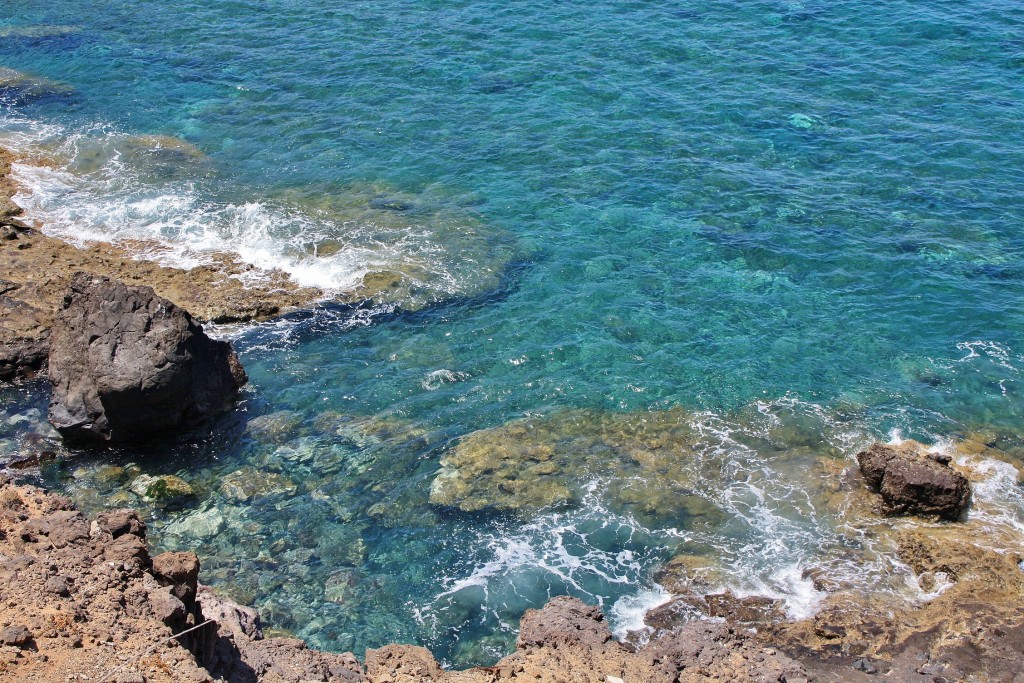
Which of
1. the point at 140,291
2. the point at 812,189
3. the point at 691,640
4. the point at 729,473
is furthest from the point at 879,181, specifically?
the point at 140,291

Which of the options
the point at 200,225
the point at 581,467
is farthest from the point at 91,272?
the point at 581,467

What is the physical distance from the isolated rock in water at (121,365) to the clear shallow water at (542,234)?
1360 millimetres

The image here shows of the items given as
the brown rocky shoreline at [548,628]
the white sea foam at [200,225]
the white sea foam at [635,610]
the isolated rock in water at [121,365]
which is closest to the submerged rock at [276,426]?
the isolated rock in water at [121,365]

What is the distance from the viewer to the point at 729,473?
824 inches

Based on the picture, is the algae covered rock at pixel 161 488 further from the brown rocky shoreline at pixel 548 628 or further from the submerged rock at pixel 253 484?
the brown rocky shoreline at pixel 548 628

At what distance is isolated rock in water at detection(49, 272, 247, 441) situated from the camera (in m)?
20.2

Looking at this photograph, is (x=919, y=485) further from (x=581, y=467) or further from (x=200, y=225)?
(x=200, y=225)

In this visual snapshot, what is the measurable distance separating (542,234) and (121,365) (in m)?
14.4

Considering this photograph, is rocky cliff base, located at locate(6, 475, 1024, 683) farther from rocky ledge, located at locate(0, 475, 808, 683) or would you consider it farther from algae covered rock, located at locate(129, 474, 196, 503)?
algae covered rock, located at locate(129, 474, 196, 503)

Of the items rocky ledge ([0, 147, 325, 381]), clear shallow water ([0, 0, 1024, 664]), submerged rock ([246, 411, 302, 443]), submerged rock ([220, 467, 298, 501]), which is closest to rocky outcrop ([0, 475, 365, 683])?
clear shallow water ([0, 0, 1024, 664])

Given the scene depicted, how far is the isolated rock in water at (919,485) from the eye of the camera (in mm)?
19250

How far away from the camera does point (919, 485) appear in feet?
63.2

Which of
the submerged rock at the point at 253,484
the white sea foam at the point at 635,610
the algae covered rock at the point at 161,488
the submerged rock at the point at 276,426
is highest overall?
the submerged rock at the point at 276,426

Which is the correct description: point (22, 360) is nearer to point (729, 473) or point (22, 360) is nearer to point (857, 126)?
point (729, 473)
